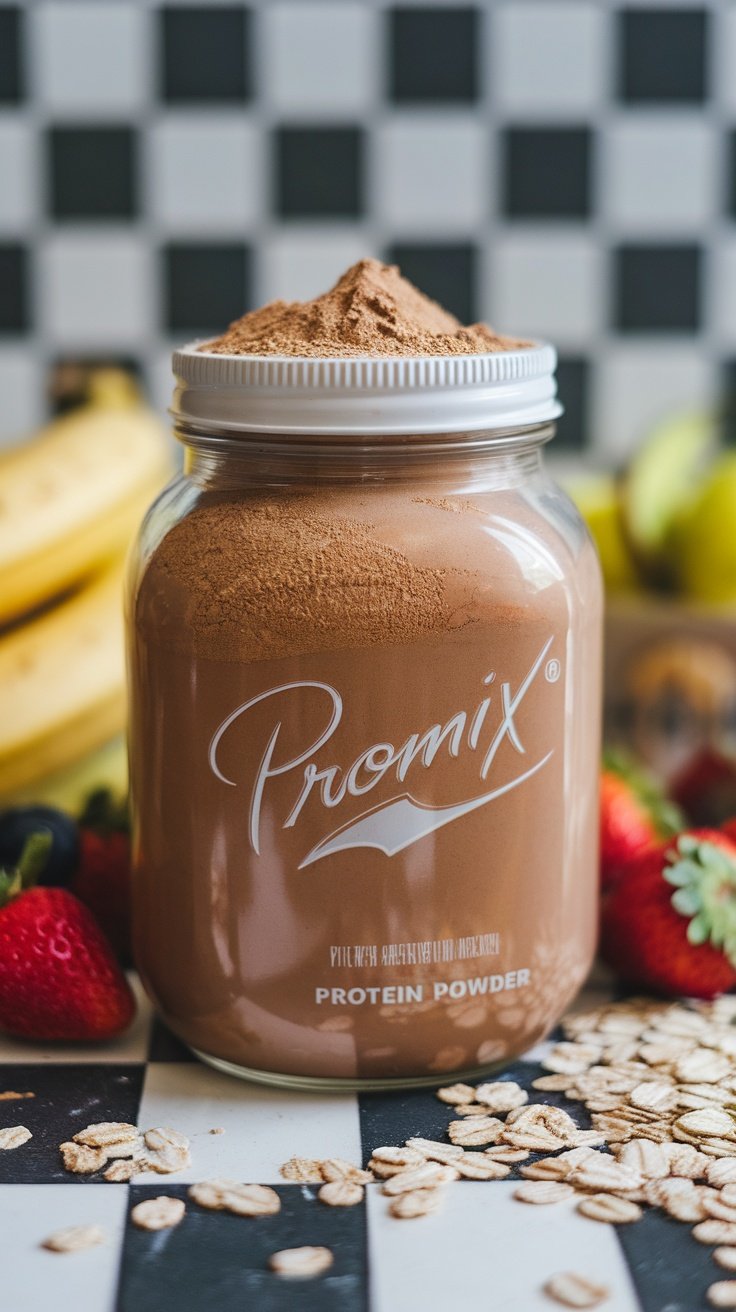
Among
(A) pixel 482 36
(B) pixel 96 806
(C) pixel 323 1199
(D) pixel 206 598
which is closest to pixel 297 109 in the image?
(A) pixel 482 36

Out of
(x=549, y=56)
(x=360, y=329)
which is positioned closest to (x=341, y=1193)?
(x=360, y=329)

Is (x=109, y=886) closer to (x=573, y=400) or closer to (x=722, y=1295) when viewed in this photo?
(x=722, y=1295)

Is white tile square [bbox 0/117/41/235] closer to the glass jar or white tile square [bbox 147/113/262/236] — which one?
white tile square [bbox 147/113/262/236]

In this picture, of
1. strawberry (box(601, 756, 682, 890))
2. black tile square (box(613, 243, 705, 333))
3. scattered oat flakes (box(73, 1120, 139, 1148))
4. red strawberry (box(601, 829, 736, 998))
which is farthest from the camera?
black tile square (box(613, 243, 705, 333))

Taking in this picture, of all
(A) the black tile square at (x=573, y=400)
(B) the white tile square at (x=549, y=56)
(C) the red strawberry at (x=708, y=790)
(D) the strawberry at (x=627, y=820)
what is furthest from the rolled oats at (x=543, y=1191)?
(B) the white tile square at (x=549, y=56)

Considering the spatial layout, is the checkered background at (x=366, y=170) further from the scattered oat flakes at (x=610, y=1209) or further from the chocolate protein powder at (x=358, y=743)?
the scattered oat flakes at (x=610, y=1209)

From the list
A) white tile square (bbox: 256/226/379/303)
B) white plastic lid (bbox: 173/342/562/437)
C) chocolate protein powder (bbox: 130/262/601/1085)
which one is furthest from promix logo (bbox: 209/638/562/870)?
white tile square (bbox: 256/226/379/303)
